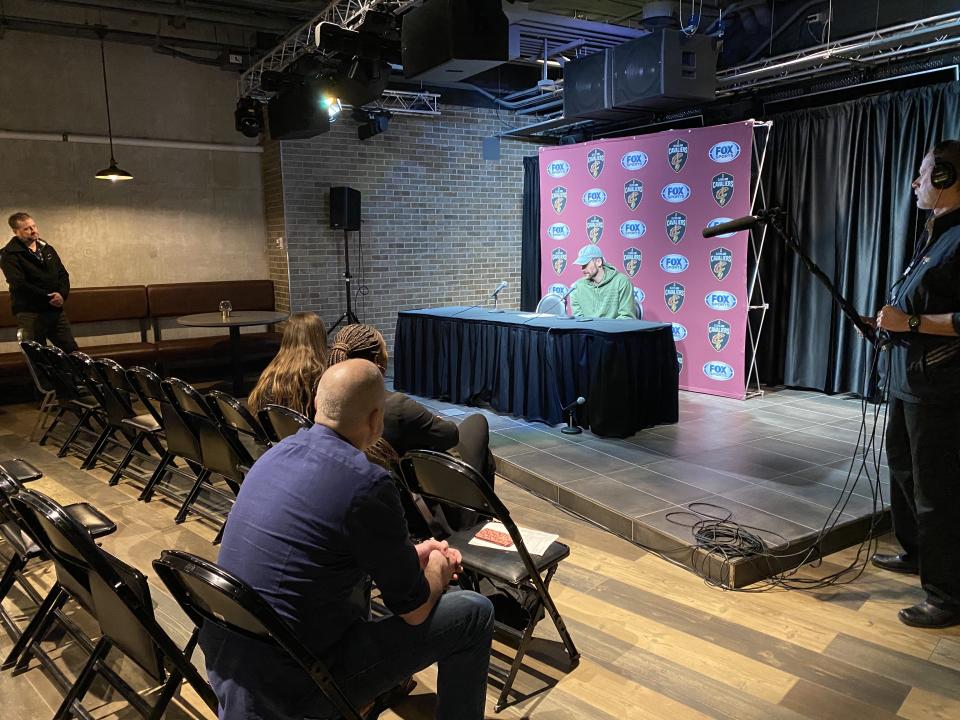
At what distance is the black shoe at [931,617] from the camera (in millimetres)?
2754

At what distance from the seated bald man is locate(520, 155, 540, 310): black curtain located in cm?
850

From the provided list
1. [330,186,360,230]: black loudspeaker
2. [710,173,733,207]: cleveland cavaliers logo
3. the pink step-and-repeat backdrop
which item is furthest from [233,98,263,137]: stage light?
[710,173,733,207]: cleveland cavaliers logo

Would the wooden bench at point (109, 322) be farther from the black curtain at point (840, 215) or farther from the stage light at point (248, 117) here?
the black curtain at point (840, 215)

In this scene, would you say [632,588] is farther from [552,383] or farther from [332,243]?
[332,243]

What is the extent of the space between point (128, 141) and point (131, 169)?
297 mm

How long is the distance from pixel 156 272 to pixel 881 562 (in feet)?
25.3

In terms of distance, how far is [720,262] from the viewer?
252 inches

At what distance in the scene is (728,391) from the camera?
646cm

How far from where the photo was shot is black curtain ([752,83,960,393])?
5.85m

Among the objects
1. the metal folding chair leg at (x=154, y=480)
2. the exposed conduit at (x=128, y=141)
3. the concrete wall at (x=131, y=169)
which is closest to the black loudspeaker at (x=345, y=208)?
the concrete wall at (x=131, y=169)

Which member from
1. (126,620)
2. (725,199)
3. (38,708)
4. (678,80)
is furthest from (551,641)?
(678,80)

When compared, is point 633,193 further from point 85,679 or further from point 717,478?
point 85,679

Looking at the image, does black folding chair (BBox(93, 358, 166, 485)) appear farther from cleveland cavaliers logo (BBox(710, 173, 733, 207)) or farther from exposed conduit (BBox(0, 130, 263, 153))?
cleveland cavaliers logo (BBox(710, 173, 733, 207))

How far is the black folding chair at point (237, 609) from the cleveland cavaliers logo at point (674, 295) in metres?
5.76
